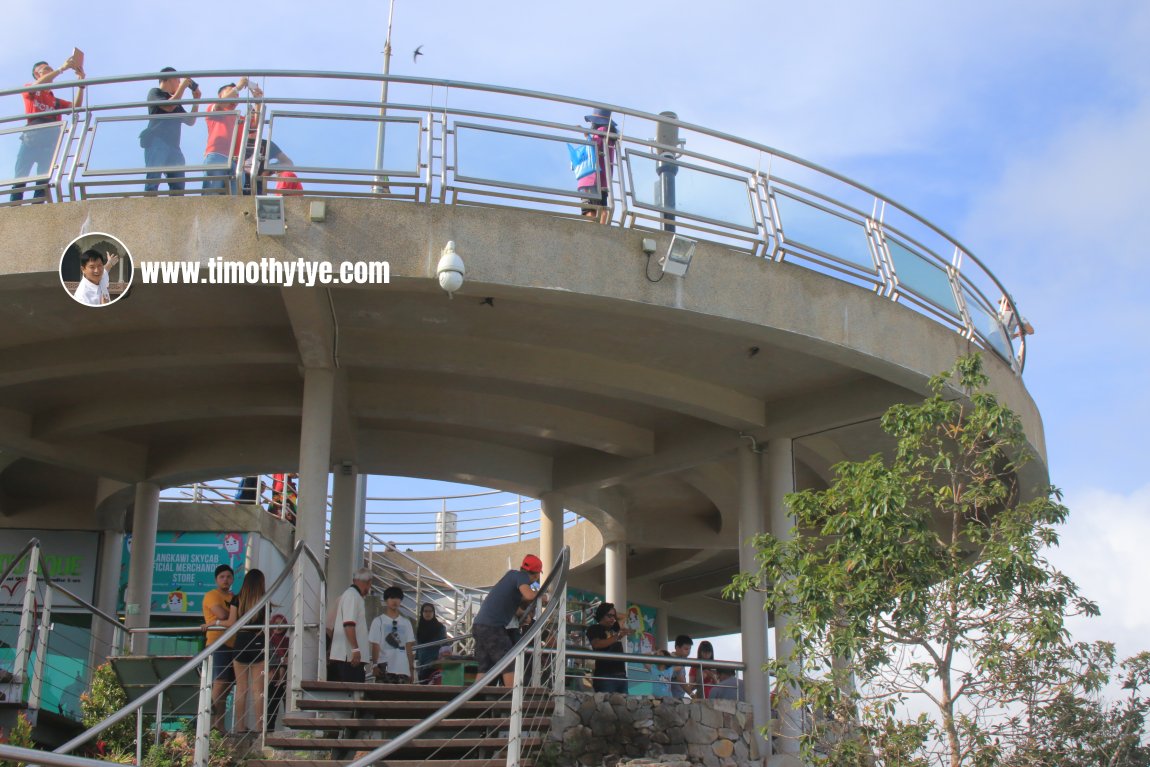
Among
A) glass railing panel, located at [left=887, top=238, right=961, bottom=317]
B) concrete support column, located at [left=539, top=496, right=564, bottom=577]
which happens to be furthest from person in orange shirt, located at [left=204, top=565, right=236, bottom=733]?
glass railing panel, located at [left=887, top=238, right=961, bottom=317]

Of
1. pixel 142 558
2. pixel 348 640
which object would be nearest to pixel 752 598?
pixel 348 640

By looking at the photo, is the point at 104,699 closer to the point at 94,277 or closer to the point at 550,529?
the point at 94,277

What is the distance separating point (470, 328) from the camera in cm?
1328

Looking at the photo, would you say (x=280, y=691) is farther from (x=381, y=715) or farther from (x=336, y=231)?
(x=336, y=231)

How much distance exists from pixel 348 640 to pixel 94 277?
393 cm

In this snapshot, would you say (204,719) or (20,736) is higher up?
(204,719)

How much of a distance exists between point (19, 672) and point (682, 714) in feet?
20.4

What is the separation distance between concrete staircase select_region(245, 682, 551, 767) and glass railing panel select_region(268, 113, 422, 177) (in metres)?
4.55

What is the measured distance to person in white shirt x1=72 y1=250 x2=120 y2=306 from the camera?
442 inches

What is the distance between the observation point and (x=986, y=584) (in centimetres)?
938

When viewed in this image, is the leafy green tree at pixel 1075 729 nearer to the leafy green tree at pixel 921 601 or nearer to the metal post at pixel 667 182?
the leafy green tree at pixel 921 601

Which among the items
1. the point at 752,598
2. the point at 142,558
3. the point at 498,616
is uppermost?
the point at 142,558

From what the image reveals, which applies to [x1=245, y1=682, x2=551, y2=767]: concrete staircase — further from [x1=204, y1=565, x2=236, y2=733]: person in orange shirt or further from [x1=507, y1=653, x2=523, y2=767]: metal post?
[x1=204, y1=565, x2=236, y2=733]: person in orange shirt

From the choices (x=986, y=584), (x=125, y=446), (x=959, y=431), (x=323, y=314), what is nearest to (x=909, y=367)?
(x=959, y=431)
